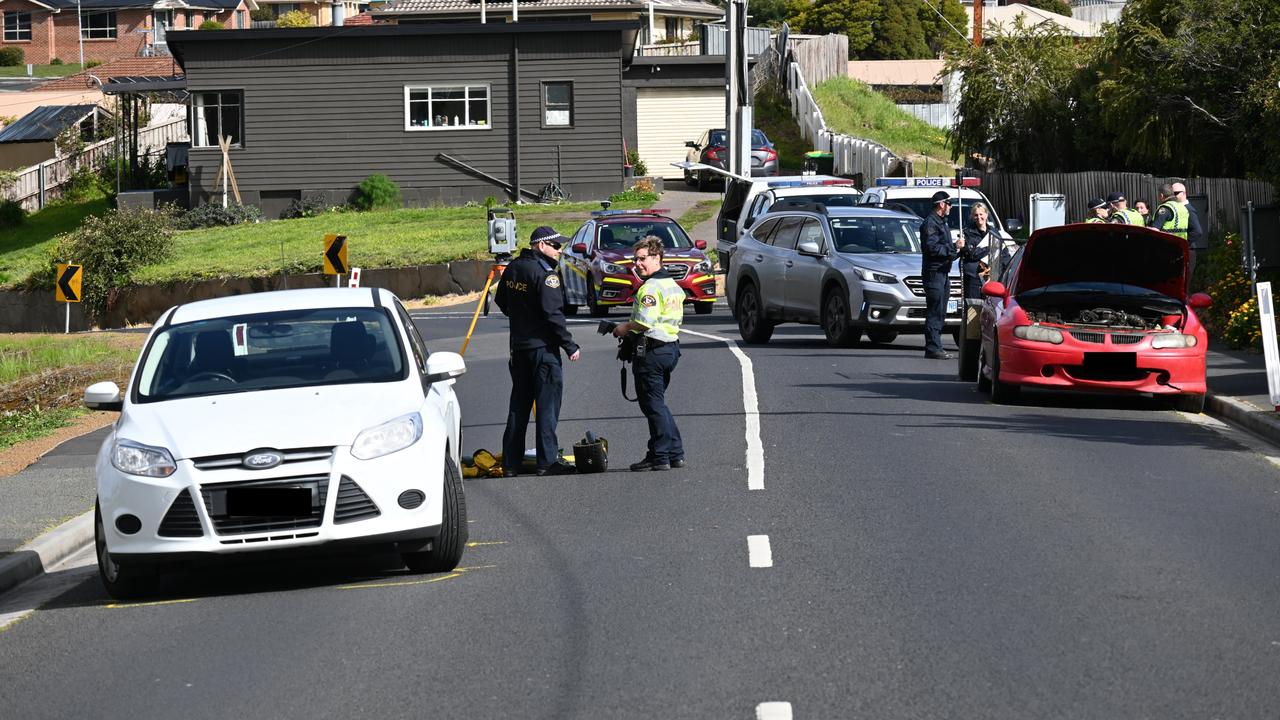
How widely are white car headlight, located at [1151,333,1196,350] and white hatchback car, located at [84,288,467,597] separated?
785cm

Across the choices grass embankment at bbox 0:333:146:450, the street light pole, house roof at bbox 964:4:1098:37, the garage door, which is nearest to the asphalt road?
grass embankment at bbox 0:333:146:450

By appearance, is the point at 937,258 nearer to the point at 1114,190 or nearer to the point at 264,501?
the point at 264,501

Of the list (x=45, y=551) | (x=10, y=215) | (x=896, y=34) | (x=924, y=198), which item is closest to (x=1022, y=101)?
(x=924, y=198)

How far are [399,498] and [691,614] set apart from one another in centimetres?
173

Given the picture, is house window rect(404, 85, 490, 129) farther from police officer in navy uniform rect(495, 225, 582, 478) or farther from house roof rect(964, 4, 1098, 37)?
police officer in navy uniform rect(495, 225, 582, 478)

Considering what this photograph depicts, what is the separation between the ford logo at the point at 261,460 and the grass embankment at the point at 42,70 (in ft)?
316

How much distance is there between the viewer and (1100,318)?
1598cm

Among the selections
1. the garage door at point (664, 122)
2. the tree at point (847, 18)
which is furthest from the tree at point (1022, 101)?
the tree at point (847, 18)

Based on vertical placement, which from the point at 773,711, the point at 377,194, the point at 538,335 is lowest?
the point at 773,711

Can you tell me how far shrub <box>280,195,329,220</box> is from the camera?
50.0 meters

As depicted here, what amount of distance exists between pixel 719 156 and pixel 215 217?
1452 cm

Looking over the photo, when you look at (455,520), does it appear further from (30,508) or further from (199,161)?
(199,161)

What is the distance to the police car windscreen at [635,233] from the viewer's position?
29500 millimetres

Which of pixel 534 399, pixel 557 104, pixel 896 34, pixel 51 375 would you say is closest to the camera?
pixel 534 399
